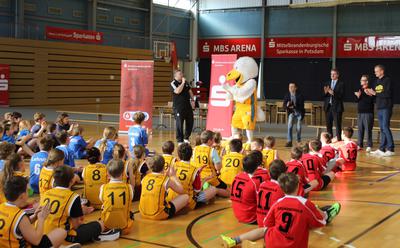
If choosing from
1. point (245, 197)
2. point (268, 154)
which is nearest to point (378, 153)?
point (268, 154)

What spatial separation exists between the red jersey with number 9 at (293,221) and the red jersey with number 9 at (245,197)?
4.10ft

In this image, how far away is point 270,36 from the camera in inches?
1077

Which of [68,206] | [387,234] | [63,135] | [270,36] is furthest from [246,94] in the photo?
[270,36]

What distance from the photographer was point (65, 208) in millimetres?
4457

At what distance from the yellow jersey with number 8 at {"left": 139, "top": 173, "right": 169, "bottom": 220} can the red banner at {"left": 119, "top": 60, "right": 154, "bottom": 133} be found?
6.79 metres

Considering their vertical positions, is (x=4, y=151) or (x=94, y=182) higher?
(x=4, y=151)

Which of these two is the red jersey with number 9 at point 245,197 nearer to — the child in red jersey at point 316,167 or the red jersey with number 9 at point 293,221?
the red jersey with number 9 at point 293,221

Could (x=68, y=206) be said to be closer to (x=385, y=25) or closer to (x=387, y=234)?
(x=387, y=234)

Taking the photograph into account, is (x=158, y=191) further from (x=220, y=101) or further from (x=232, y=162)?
(x=220, y=101)

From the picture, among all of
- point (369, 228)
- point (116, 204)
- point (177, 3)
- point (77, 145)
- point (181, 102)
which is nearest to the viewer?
point (116, 204)

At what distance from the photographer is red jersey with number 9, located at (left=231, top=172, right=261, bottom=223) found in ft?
17.9

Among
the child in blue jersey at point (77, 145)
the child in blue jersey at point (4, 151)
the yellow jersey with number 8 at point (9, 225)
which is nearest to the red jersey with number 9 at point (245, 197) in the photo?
the yellow jersey with number 8 at point (9, 225)

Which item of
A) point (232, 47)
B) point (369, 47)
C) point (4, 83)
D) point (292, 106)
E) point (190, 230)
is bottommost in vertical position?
point (190, 230)

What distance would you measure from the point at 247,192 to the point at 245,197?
63 millimetres
